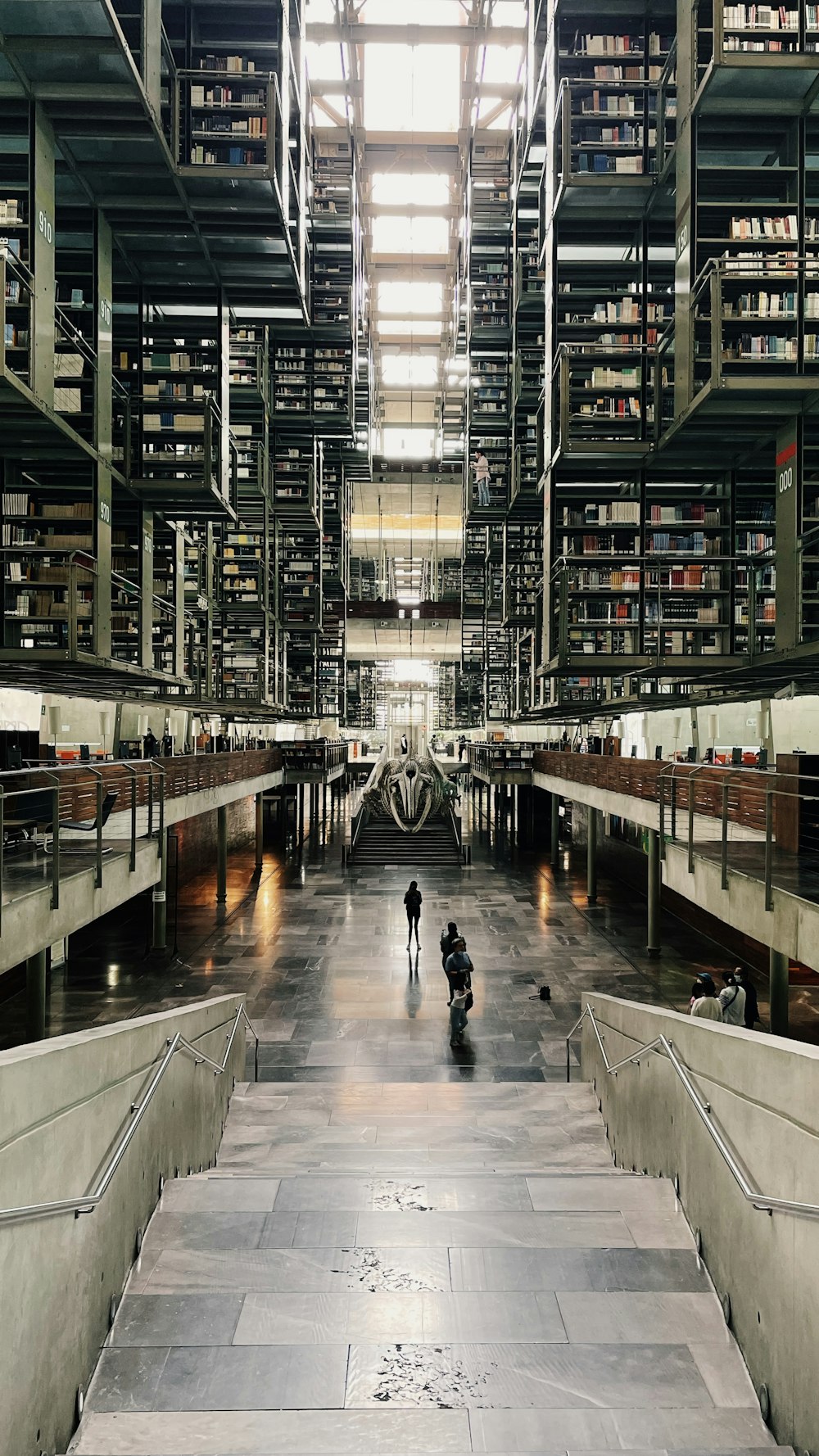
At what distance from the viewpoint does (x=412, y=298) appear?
36406mm

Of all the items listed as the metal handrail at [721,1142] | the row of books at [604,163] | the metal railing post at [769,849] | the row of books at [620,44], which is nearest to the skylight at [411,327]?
the row of books at [620,44]

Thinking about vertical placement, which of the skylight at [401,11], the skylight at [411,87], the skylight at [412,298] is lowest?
the skylight at [412,298]

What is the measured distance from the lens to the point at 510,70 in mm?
24781

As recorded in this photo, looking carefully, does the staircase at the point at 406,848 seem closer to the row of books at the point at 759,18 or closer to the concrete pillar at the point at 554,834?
the concrete pillar at the point at 554,834

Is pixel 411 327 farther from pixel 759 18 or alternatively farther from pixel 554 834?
pixel 759 18

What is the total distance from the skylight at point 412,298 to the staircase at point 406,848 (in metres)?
24.2

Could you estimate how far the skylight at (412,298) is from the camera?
36000 mm

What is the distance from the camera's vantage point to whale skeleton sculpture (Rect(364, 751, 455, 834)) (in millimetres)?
21484

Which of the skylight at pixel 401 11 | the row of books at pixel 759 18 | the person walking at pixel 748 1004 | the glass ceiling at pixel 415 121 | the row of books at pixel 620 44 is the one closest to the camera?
the person walking at pixel 748 1004

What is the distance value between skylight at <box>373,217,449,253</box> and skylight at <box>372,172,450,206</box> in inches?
33.4

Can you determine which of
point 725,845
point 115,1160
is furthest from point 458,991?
point 115,1160

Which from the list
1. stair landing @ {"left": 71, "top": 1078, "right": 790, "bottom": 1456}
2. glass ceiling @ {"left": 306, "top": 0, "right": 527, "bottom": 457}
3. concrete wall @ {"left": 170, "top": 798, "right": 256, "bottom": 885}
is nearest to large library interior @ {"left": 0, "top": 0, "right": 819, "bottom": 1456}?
stair landing @ {"left": 71, "top": 1078, "right": 790, "bottom": 1456}

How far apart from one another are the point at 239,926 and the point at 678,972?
6.17 meters

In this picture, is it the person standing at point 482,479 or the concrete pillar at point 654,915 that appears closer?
the concrete pillar at point 654,915
